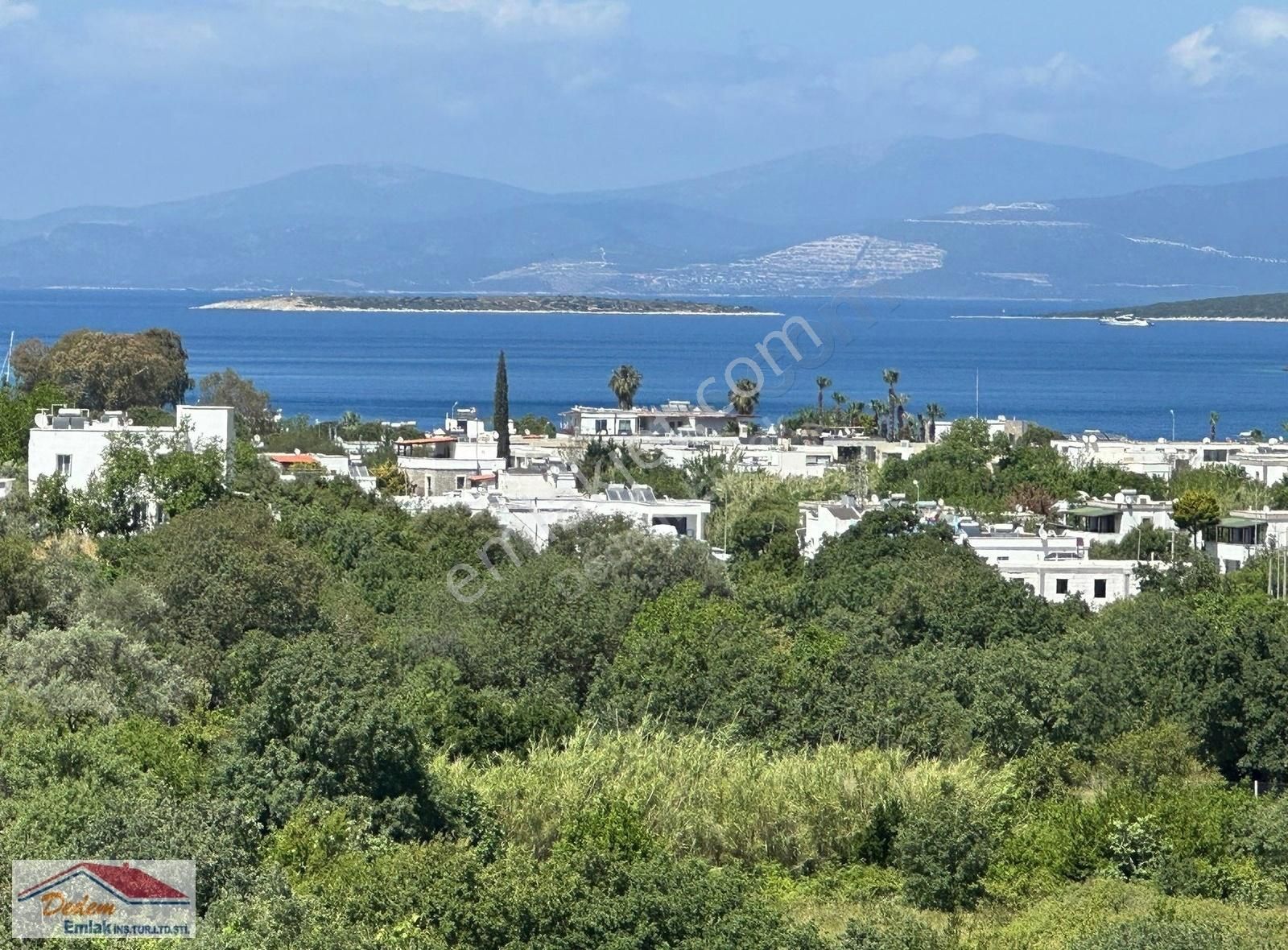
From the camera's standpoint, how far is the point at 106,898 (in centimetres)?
1457

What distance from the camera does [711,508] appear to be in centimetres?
4659

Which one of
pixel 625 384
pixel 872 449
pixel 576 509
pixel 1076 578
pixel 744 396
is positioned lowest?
pixel 1076 578

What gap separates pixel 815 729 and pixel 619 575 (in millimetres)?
9952

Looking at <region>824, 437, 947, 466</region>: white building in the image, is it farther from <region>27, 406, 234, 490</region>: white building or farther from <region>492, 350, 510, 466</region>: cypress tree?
<region>27, 406, 234, 490</region>: white building

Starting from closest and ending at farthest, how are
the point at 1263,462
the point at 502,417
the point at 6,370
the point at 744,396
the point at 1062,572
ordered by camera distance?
the point at 1062,572, the point at 502,417, the point at 1263,462, the point at 6,370, the point at 744,396

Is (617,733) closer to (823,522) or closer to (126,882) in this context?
(126,882)

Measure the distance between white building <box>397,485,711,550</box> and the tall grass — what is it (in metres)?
16.8

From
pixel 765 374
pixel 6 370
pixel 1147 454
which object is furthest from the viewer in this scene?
pixel 765 374

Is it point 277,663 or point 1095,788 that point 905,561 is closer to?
point 1095,788

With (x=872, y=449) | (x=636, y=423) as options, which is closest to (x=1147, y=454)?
(x=872, y=449)

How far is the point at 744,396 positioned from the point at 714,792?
59283 millimetres

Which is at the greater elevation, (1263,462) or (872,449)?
(872,449)

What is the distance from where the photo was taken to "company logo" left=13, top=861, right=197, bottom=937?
13961 mm

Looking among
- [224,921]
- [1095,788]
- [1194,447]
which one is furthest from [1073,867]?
[1194,447]
